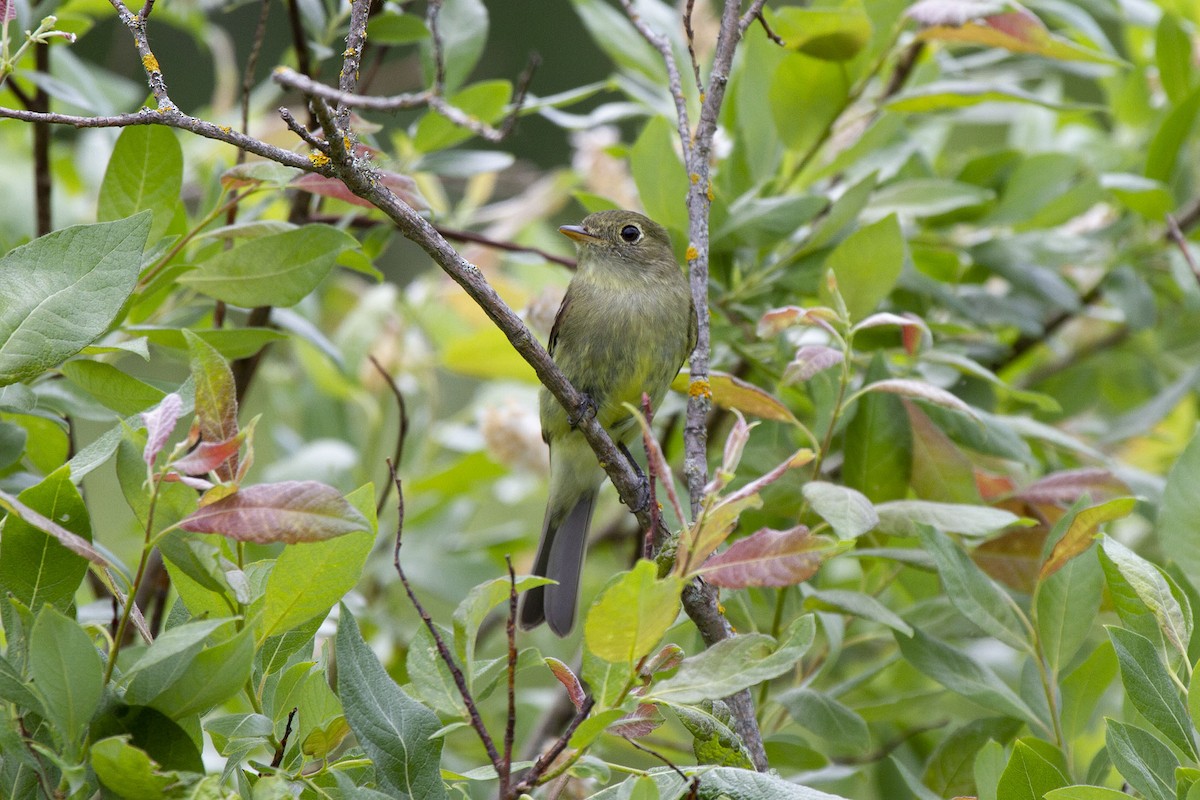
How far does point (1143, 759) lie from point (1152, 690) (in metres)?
0.10

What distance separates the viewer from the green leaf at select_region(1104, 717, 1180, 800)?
63.4 inches

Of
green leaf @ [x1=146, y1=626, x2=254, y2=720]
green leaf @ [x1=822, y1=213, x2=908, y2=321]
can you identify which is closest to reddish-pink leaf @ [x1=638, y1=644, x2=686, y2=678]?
green leaf @ [x1=146, y1=626, x2=254, y2=720]

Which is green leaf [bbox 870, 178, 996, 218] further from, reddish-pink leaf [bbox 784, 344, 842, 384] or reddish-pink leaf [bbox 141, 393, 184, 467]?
reddish-pink leaf [bbox 141, 393, 184, 467]

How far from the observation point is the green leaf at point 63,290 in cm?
162

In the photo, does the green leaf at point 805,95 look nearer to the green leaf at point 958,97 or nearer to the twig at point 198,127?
the green leaf at point 958,97

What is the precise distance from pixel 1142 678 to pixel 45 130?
2432 millimetres

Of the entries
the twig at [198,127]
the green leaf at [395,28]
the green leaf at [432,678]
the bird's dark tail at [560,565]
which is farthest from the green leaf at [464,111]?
Result: the green leaf at [432,678]

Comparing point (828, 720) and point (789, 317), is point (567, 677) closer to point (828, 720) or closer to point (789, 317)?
point (828, 720)

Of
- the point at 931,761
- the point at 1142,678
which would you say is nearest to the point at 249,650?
the point at 1142,678

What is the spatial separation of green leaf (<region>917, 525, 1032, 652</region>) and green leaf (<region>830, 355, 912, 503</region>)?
1.18 ft

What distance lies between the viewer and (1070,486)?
8.21 ft

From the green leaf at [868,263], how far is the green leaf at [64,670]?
5.50ft

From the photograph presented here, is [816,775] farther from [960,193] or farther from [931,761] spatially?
[960,193]

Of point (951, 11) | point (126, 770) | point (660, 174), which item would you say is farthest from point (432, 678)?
point (951, 11)
